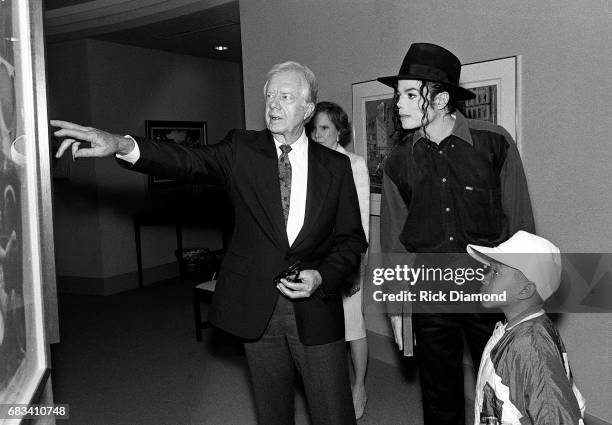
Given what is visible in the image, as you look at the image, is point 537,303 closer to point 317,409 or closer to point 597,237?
point 317,409

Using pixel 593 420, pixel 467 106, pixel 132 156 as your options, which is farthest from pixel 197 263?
pixel 132 156

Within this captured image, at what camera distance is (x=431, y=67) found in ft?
8.29

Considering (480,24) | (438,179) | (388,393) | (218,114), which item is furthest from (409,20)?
(218,114)

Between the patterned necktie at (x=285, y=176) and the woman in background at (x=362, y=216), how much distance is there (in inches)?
48.7

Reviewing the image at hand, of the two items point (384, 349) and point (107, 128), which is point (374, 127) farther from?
point (107, 128)

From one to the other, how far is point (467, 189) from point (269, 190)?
856 millimetres

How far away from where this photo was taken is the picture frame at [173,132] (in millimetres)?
8289

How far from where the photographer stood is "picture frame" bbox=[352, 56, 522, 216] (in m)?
Result: 3.44

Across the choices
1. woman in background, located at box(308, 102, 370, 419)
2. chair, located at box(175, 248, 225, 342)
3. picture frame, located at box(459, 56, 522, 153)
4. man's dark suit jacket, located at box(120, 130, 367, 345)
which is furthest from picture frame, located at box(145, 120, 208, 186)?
man's dark suit jacket, located at box(120, 130, 367, 345)

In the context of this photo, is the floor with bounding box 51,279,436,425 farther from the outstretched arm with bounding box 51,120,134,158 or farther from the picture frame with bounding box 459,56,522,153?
the outstretched arm with bounding box 51,120,134,158

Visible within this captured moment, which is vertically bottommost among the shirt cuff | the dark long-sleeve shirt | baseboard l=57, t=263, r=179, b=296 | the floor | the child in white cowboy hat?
the floor

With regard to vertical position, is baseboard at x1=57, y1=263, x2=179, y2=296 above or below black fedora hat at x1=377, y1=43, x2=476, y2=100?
below

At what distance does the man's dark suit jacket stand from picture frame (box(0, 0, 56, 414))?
22.7 inches

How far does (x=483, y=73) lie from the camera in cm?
357
